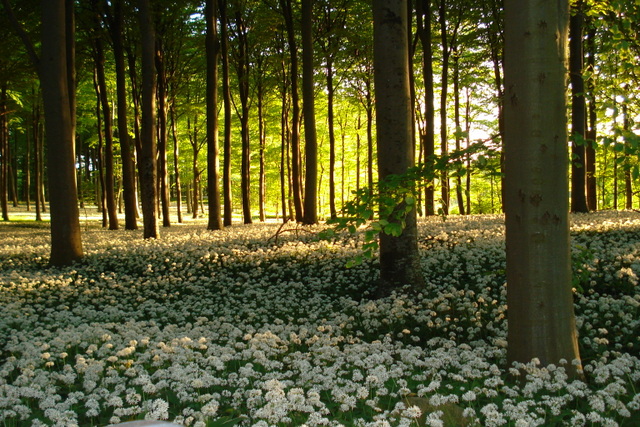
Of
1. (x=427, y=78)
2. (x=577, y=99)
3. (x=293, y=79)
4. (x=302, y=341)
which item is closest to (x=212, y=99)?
(x=293, y=79)

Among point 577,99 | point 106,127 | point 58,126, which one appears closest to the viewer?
point 58,126

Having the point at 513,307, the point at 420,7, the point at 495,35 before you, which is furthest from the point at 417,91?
the point at 513,307

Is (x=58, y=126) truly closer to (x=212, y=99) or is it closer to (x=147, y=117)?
(x=147, y=117)

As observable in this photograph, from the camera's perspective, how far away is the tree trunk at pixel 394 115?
811cm

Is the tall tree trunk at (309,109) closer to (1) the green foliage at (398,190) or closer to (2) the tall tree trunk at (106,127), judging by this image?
(2) the tall tree trunk at (106,127)

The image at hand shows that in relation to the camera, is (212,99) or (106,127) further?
(106,127)

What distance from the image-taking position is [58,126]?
11.9 m

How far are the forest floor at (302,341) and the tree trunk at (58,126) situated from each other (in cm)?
113

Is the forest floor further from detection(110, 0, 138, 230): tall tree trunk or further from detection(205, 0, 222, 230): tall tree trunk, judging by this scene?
detection(110, 0, 138, 230): tall tree trunk

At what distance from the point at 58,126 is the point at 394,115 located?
8459mm

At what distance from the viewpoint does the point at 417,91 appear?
95.9 ft

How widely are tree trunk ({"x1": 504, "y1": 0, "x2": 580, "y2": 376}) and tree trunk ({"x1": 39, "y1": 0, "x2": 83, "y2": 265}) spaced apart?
1097 cm

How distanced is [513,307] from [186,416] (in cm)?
308

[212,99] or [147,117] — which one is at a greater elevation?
[212,99]
